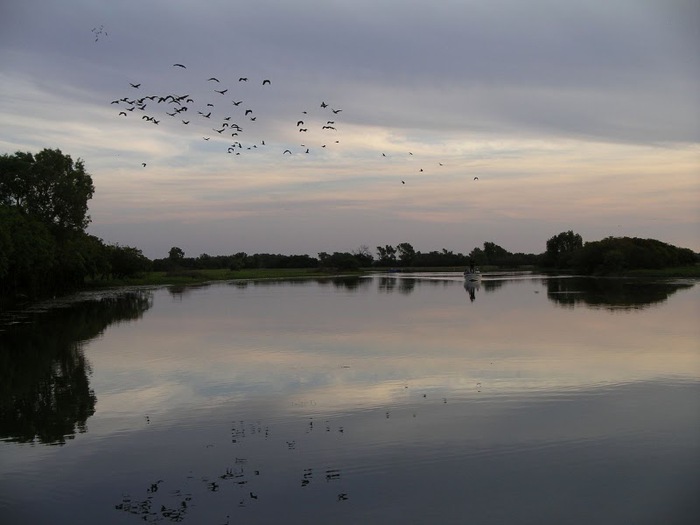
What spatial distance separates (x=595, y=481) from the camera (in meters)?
9.88

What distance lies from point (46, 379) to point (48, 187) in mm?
45151

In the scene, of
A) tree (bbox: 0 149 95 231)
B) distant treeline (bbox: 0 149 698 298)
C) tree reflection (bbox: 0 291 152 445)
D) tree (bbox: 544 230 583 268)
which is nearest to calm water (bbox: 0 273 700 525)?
tree reflection (bbox: 0 291 152 445)

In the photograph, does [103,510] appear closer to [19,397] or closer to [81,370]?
[19,397]

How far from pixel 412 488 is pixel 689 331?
22671mm

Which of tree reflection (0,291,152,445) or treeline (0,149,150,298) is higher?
treeline (0,149,150,298)

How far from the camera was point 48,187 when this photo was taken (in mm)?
58344

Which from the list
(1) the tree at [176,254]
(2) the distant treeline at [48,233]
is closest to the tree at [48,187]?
(2) the distant treeline at [48,233]

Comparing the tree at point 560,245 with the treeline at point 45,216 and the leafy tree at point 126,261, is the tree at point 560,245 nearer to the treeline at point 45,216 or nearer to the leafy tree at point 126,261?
the leafy tree at point 126,261

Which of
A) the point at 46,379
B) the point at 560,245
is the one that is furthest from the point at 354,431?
the point at 560,245

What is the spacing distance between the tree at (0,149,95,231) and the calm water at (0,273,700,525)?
3447cm

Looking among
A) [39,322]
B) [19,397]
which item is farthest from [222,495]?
[39,322]

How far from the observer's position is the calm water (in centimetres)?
922

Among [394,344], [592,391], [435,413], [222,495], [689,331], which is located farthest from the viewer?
[689,331]

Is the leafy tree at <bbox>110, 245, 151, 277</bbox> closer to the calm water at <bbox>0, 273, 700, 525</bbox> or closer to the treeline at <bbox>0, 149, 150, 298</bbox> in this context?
the treeline at <bbox>0, 149, 150, 298</bbox>
